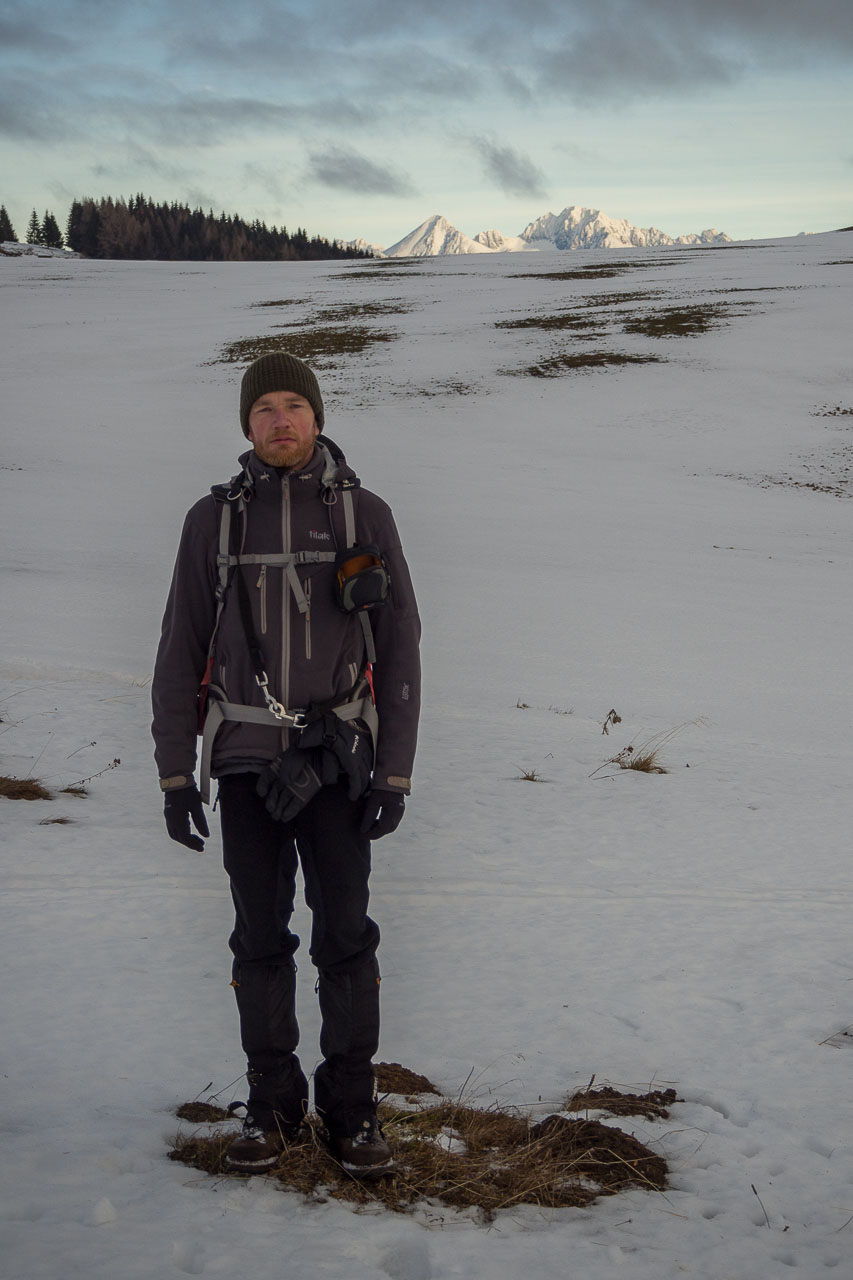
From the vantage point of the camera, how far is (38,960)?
3984mm

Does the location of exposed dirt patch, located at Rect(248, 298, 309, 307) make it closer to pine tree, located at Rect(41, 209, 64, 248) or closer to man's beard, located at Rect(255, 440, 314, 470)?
man's beard, located at Rect(255, 440, 314, 470)

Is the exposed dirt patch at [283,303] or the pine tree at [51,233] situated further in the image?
the pine tree at [51,233]

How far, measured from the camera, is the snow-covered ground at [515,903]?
2551 millimetres

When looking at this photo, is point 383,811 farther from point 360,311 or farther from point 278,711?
point 360,311

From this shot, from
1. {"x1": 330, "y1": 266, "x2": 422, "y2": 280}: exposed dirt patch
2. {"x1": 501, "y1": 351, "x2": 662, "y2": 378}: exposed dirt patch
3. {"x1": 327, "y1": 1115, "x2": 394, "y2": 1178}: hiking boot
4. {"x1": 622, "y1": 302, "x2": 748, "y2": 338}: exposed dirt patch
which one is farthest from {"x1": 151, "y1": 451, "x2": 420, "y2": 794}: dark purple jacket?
{"x1": 330, "y1": 266, "x2": 422, "y2": 280}: exposed dirt patch

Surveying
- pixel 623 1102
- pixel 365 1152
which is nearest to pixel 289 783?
pixel 365 1152

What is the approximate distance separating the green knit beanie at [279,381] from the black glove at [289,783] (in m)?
0.98

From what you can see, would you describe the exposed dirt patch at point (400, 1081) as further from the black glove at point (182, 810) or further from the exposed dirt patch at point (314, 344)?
the exposed dirt patch at point (314, 344)

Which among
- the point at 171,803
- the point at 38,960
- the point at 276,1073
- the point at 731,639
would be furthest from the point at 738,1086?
the point at 731,639

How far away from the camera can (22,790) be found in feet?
18.7

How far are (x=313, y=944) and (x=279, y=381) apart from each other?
1635 millimetres

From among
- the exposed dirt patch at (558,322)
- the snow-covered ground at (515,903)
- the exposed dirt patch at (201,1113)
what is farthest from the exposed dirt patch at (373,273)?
the exposed dirt patch at (201,1113)

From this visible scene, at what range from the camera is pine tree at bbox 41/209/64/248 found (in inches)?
4507

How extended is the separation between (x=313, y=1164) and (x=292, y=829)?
0.91m
